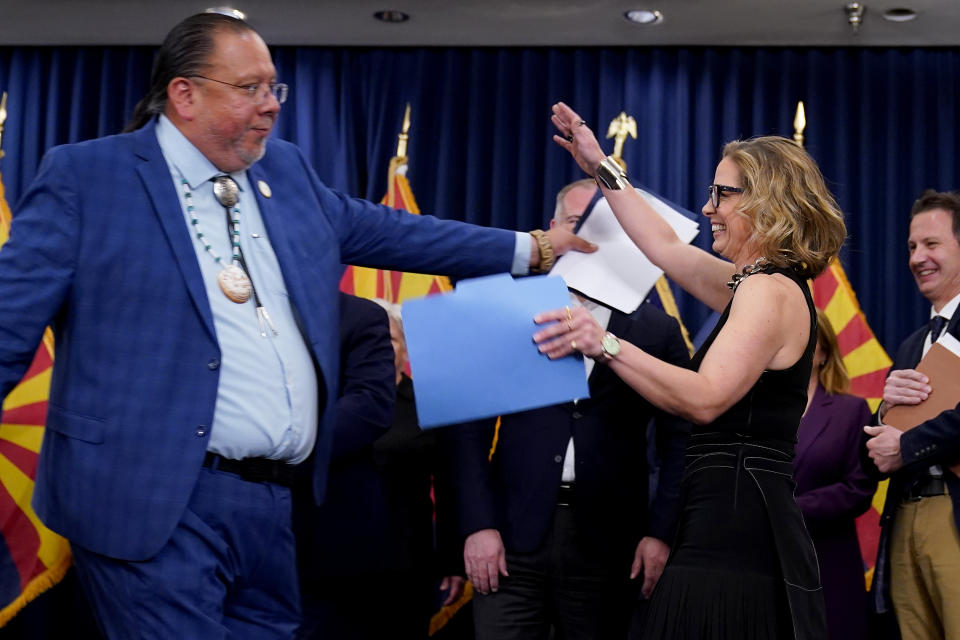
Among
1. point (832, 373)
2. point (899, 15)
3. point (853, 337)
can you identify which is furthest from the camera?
point (899, 15)

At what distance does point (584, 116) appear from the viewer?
5.62m

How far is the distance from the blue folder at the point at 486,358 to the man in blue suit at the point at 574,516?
818 millimetres

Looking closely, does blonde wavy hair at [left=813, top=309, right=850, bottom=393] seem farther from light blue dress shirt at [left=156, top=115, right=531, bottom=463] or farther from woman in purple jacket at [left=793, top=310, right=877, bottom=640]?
light blue dress shirt at [left=156, top=115, right=531, bottom=463]

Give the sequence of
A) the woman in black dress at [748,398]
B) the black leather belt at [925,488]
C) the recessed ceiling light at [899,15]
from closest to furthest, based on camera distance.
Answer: the woman in black dress at [748,398]
the black leather belt at [925,488]
the recessed ceiling light at [899,15]

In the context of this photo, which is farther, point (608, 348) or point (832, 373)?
point (832, 373)

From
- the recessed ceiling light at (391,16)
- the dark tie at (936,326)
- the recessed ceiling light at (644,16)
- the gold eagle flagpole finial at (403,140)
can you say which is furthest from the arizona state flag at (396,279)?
the dark tie at (936,326)

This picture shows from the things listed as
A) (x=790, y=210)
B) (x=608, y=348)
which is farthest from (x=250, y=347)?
(x=790, y=210)

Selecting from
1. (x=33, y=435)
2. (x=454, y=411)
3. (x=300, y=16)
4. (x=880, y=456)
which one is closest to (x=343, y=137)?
(x=300, y=16)

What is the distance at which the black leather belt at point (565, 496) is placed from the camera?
9.90 ft

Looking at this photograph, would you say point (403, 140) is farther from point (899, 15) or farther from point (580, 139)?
point (580, 139)

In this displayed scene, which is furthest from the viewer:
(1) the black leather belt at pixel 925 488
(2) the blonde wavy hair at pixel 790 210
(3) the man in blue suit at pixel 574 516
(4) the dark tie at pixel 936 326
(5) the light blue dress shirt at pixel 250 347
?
(4) the dark tie at pixel 936 326

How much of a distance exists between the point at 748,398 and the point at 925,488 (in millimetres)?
1340

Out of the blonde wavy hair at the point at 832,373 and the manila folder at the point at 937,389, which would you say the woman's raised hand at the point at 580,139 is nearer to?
the manila folder at the point at 937,389

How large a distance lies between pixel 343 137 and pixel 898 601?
348 cm
